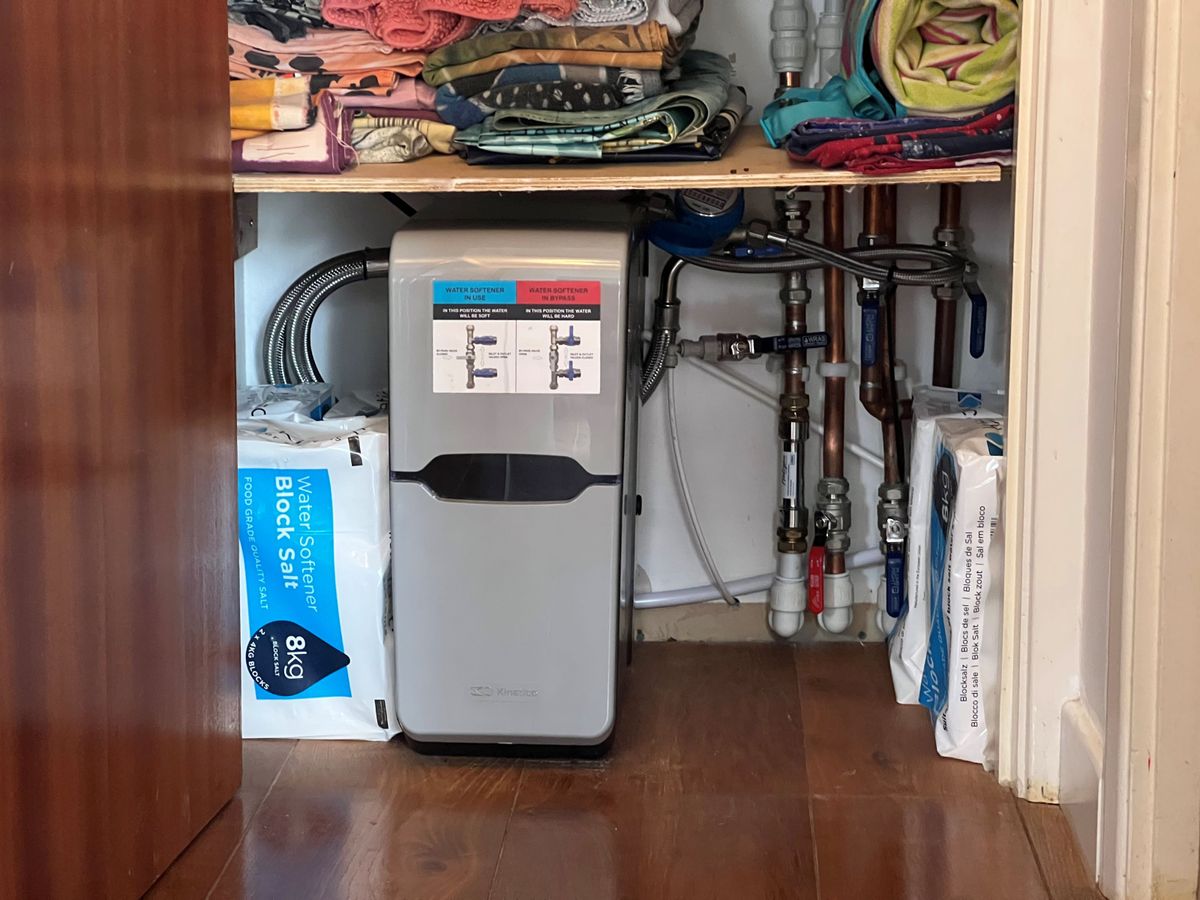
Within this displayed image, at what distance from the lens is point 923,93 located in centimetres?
163

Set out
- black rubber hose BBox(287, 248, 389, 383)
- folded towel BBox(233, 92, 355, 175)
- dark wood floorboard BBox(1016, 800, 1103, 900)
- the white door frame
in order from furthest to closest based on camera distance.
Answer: black rubber hose BBox(287, 248, 389, 383)
folded towel BBox(233, 92, 355, 175)
dark wood floorboard BBox(1016, 800, 1103, 900)
the white door frame

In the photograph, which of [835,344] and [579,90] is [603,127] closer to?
[579,90]

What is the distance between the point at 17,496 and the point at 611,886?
28.0 inches

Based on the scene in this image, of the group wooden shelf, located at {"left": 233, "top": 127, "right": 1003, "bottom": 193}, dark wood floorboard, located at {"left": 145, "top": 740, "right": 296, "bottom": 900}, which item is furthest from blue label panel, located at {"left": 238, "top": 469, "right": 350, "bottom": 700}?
wooden shelf, located at {"left": 233, "top": 127, "right": 1003, "bottom": 193}

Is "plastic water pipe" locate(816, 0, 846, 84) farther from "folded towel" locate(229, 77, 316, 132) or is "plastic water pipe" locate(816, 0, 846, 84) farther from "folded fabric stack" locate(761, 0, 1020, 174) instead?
"folded towel" locate(229, 77, 316, 132)

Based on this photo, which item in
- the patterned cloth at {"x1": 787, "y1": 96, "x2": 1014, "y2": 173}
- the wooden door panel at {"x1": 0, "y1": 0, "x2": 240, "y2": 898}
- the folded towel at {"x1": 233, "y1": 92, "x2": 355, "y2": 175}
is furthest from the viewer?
the folded towel at {"x1": 233, "y1": 92, "x2": 355, "y2": 175}

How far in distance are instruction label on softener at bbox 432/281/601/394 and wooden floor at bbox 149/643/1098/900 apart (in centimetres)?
48

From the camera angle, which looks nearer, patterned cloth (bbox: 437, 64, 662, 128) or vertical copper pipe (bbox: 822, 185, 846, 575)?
patterned cloth (bbox: 437, 64, 662, 128)

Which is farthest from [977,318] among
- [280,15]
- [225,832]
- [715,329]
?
[225,832]

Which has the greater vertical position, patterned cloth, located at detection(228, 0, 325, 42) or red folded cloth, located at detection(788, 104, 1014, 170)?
patterned cloth, located at detection(228, 0, 325, 42)

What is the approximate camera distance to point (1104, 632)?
149cm

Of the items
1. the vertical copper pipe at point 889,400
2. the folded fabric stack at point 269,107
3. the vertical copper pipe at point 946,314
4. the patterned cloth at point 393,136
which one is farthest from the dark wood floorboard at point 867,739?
the folded fabric stack at point 269,107

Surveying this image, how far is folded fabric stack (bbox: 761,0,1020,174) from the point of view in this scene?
1598mm

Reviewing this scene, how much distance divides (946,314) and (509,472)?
73cm
